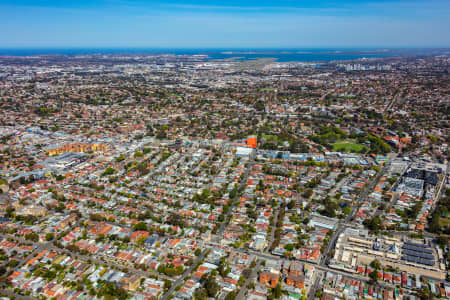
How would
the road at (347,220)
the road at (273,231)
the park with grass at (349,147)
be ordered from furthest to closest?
the park with grass at (349,147), the road at (273,231), the road at (347,220)

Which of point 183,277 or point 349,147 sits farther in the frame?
point 349,147

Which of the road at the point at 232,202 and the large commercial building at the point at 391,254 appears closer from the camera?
the large commercial building at the point at 391,254

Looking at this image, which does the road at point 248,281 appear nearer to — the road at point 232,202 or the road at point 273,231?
the road at point 273,231

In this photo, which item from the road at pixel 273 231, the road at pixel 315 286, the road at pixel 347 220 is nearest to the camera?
the road at pixel 315 286

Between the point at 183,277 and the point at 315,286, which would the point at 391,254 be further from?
the point at 183,277

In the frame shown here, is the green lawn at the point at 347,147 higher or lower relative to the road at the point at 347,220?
higher

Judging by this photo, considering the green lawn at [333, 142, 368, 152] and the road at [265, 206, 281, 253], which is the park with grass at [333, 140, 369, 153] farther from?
the road at [265, 206, 281, 253]

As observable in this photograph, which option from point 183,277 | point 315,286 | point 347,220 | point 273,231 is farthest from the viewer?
point 347,220

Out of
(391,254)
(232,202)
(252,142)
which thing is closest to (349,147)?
(252,142)

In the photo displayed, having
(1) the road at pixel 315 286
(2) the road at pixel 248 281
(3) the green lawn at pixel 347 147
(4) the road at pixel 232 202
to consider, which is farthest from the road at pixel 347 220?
(4) the road at pixel 232 202
